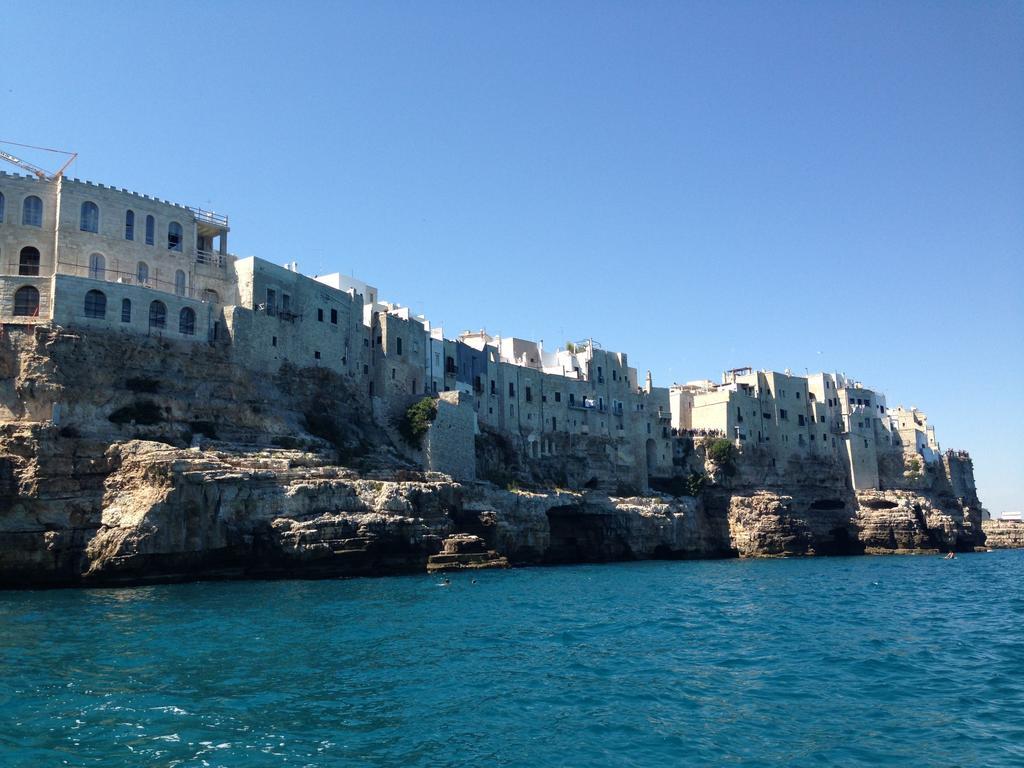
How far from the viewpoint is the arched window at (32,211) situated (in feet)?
169

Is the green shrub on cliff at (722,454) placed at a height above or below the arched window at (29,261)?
below

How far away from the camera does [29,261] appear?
5100 centimetres

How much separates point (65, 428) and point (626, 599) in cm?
2854

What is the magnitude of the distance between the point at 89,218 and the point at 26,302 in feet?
24.2

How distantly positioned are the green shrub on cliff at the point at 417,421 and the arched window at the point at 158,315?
1812 centimetres

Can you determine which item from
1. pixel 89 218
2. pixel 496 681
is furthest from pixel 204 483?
pixel 496 681

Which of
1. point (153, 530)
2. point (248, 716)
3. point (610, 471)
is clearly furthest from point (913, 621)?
point (610, 471)

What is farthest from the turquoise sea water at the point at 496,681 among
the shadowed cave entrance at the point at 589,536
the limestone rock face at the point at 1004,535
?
the limestone rock face at the point at 1004,535

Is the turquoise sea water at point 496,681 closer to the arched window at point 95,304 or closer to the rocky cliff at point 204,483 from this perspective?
the rocky cliff at point 204,483

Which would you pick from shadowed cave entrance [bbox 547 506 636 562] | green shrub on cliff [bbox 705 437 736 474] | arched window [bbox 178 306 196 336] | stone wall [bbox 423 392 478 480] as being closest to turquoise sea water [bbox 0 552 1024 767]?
arched window [bbox 178 306 196 336]

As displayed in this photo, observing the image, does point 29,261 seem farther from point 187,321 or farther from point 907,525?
point 907,525

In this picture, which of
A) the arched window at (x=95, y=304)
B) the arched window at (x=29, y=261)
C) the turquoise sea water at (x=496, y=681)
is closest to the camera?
the turquoise sea water at (x=496, y=681)

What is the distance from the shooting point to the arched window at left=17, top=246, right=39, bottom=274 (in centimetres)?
5066

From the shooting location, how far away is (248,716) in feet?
56.5
